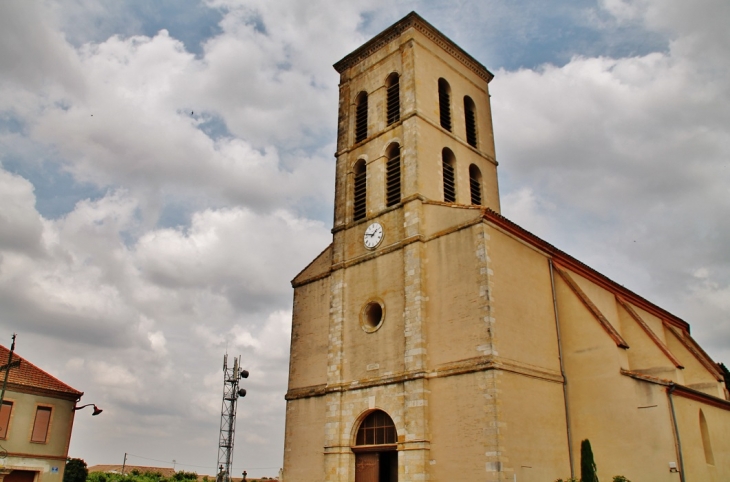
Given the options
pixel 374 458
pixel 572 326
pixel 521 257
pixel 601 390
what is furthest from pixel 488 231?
pixel 374 458

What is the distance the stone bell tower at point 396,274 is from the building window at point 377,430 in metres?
0.05

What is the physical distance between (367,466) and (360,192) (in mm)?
10105

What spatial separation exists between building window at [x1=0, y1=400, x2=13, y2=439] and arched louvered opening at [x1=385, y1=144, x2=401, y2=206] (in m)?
15.1

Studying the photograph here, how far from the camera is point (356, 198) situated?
23922 mm

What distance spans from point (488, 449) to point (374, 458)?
4474 millimetres

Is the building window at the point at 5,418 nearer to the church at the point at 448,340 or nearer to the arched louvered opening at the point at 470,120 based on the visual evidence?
the church at the point at 448,340

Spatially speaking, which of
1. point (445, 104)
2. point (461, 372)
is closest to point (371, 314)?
point (461, 372)

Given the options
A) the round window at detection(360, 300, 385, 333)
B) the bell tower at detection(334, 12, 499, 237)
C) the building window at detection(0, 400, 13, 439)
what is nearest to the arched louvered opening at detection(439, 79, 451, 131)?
the bell tower at detection(334, 12, 499, 237)

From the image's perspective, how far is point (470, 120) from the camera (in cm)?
2634

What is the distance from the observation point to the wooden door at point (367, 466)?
19.1m

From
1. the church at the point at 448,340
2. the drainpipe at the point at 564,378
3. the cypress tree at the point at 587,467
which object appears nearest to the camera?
the cypress tree at the point at 587,467

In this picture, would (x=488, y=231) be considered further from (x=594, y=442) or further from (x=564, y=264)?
(x=594, y=442)

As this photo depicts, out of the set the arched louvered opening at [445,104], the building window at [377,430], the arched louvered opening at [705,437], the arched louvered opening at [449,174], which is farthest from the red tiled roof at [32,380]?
the arched louvered opening at [705,437]

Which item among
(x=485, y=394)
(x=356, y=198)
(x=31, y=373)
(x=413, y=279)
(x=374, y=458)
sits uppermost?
(x=356, y=198)
